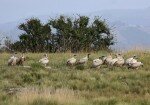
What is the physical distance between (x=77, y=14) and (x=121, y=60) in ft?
46.1

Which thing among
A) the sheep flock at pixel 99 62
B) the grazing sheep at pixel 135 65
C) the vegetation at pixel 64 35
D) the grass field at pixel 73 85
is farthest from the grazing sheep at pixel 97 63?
the vegetation at pixel 64 35

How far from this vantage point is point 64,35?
35.2m

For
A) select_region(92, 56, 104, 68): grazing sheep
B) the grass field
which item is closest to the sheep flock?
A: select_region(92, 56, 104, 68): grazing sheep

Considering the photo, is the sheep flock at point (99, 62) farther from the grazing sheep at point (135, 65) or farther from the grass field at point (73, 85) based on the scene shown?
the grass field at point (73, 85)

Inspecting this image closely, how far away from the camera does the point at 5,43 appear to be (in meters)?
37.1

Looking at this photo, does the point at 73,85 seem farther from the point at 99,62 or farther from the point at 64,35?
the point at 64,35

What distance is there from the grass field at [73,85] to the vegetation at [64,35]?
9.59 m

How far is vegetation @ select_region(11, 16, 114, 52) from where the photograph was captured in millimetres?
34812

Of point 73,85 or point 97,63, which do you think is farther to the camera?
point 97,63

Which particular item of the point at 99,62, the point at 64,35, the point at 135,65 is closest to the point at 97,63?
the point at 99,62

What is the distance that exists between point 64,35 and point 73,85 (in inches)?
621

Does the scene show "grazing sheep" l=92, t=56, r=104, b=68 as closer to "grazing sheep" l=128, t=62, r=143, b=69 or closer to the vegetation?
"grazing sheep" l=128, t=62, r=143, b=69

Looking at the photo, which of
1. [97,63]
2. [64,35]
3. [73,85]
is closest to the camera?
[73,85]

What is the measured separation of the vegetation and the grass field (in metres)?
9.59
